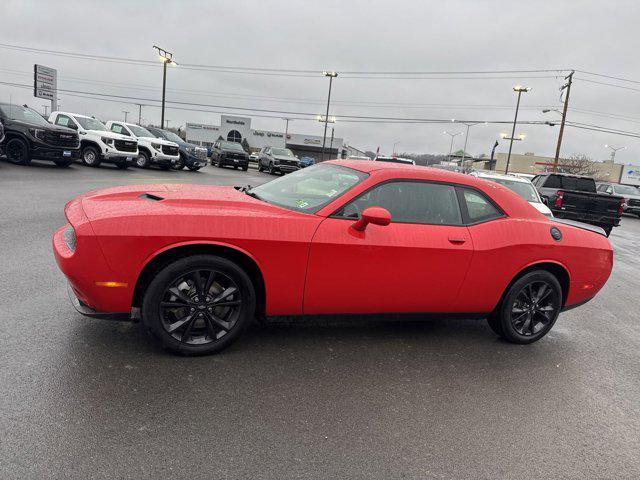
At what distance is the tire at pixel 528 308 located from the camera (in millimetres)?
4242

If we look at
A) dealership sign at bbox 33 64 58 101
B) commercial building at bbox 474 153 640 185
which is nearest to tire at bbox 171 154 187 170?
Result: dealership sign at bbox 33 64 58 101

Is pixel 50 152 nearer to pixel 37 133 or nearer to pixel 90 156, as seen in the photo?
pixel 37 133

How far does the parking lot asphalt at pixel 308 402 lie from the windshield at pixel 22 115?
12.5m

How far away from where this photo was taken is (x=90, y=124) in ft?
60.0

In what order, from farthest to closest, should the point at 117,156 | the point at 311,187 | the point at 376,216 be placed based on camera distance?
the point at 117,156, the point at 311,187, the point at 376,216

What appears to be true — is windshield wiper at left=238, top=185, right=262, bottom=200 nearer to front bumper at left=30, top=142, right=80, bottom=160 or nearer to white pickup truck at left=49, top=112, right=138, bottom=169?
front bumper at left=30, top=142, right=80, bottom=160

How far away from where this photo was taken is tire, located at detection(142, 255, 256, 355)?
10.5 ft

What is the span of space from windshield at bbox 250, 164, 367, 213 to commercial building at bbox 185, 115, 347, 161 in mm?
65793

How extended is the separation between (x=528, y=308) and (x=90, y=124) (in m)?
18.6

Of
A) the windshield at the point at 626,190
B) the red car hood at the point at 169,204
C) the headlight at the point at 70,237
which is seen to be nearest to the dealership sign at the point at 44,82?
the red car hood at the point at 169,204

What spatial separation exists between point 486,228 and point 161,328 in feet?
9.28

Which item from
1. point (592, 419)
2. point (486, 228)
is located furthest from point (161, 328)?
point (592, 419)

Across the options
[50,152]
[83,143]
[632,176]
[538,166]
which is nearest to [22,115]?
[50,152]

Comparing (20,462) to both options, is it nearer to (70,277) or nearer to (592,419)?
(70,277)
